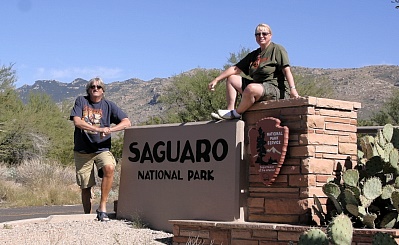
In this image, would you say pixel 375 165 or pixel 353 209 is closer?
pixel 353 209

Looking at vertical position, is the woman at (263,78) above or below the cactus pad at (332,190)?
above

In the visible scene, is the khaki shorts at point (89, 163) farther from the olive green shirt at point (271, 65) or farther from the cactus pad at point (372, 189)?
the cactus pad at point (372, 189)

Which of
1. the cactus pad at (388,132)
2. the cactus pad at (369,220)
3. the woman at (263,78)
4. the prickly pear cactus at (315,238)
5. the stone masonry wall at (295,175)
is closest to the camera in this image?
the prickly pear cactus at (315,238)

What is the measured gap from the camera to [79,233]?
9.25 metres

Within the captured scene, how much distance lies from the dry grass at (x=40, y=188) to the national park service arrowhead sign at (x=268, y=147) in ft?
37.1

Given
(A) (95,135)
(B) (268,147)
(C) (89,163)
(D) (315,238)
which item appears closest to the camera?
(D) (315,238)

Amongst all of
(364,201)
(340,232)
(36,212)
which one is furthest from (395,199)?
(36,212)

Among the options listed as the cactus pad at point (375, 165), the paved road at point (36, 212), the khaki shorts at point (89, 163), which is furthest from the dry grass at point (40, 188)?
the cactus pad at point (375, 165)

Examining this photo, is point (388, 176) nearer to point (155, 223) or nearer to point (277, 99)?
point (277, 99)

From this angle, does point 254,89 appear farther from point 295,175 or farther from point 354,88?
point 354,88

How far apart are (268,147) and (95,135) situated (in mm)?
3181

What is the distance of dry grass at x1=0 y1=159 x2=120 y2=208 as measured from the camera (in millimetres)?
19562

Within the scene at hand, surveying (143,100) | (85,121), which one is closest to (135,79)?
(143,100)

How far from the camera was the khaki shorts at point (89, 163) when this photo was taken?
10.6 metres
